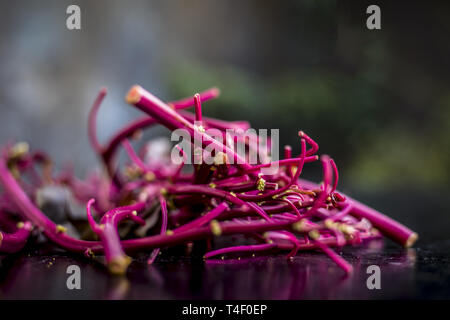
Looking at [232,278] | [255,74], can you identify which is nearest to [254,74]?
[255,74]

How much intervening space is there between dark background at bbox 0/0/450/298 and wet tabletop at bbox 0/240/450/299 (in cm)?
96

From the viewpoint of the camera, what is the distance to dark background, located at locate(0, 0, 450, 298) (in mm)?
1220

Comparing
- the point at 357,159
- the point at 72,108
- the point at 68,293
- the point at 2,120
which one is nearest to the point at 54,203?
the point at 68,293

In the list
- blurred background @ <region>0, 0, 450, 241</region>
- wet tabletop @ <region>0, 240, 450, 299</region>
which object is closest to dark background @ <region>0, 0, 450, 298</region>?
blurred background @ <region>0, 0, 450, 241</region>

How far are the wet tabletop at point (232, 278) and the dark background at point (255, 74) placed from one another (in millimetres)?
960

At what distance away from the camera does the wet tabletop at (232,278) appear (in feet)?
0.68

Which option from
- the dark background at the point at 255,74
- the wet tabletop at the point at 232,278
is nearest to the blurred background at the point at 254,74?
the dark background at the point at 255,74

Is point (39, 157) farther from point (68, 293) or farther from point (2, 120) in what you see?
point (2, 120)

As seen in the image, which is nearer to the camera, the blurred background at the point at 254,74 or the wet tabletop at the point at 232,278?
the wet tabletop at the point at 232,278

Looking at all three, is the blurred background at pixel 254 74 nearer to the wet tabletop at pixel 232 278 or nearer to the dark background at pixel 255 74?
the dark background at pixel 255 74

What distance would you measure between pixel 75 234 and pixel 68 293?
0.41 feet

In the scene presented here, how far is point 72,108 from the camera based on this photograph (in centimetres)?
130

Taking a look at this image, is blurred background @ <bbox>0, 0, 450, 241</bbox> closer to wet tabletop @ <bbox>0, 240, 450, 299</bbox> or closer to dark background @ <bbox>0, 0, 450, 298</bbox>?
dark background @ <bbox>0, 0, 450, 298</bbox>
